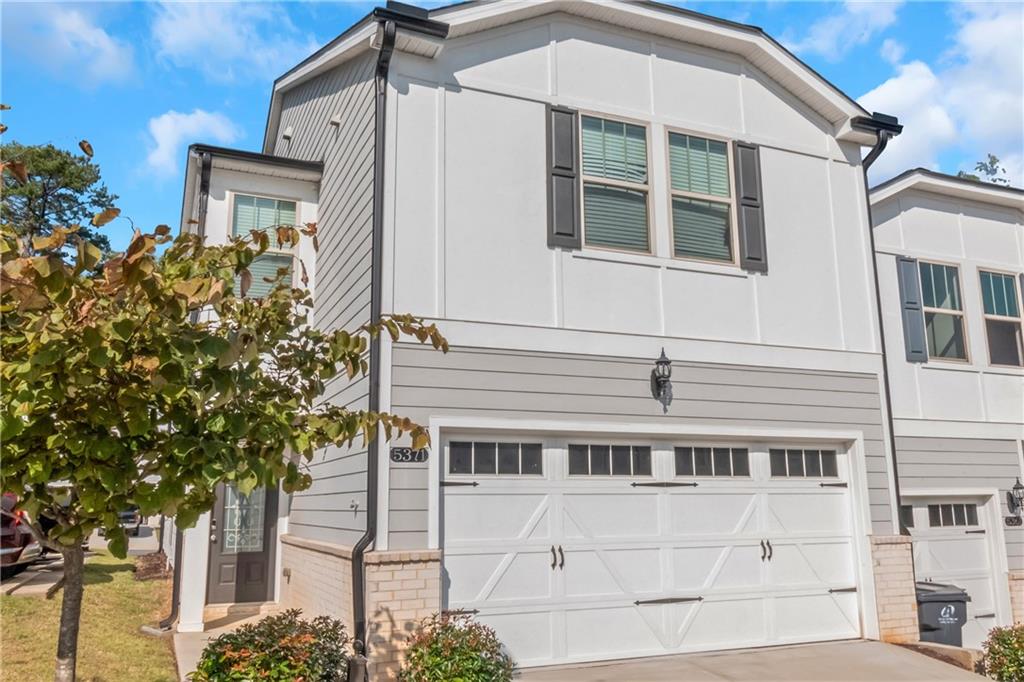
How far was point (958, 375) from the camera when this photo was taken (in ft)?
38.4

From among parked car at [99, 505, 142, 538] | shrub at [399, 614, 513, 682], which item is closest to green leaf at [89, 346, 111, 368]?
parked car at [99, 505, 142, 538]

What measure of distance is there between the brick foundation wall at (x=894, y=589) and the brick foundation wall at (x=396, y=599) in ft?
17.1

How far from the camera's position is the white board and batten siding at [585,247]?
7957 millimetres

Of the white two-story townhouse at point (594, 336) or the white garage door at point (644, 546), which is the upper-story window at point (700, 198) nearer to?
the white two-story townhouse at point (594, 336)

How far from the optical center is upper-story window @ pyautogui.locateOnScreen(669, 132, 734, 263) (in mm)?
9141

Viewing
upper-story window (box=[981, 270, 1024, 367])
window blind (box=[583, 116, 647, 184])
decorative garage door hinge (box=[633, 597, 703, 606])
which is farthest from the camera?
upper-story window (box=[981, 270, 1024, 367])

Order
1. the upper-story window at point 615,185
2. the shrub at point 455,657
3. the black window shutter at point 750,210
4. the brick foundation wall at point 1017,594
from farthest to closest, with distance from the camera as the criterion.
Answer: the brick foundation wall at point 1017,594 → the black window shutter at point 750,210 → the upper-story window at point 615,185 → the shrub at point 455,657

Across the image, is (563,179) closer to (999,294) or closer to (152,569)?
(999,294)

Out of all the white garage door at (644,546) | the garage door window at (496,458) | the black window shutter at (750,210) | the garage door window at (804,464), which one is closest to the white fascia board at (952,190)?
the black window shutter at (750,210)

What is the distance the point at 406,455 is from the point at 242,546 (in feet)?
15.5

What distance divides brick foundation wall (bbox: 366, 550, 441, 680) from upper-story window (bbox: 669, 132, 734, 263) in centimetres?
452

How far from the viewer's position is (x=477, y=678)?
6.08 metres

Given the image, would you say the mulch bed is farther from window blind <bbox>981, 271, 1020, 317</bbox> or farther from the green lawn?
window blind <bbox>981, 271, 1020, 317</bbox>

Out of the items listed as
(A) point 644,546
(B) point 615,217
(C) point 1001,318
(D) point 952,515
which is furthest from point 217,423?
(C) point 1001,318
